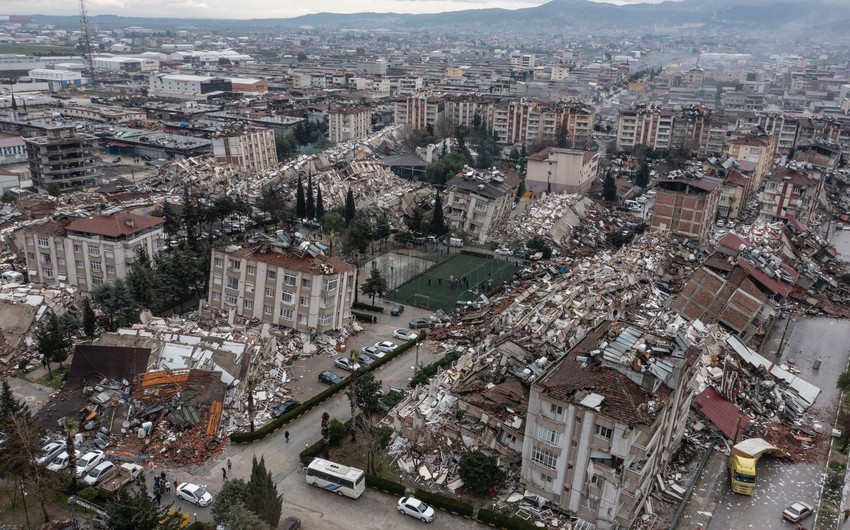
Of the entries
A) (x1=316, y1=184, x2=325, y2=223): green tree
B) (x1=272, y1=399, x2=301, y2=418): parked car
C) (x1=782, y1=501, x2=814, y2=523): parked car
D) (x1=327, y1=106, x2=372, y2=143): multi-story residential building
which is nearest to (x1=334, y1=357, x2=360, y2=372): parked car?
(x1=272, y1=399, x2=301, y2=418): parked car

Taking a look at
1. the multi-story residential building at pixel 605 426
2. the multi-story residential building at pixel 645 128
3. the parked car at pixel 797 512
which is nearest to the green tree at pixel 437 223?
the multi-story residential building at pixel 605 426

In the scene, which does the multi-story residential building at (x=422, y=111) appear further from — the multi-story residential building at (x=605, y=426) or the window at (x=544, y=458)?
the window at (x=544, y=458)

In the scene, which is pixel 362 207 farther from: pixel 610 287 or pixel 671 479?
pixel 671 479

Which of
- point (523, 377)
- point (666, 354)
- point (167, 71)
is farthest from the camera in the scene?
point (167, 71)

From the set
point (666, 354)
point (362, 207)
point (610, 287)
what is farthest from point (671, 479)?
point (362, 207)

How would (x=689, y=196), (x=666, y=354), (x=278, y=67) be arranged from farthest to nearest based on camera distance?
1. (x=278, y=67)
2. (x=689, y=196)
3. (x=666, y=354)

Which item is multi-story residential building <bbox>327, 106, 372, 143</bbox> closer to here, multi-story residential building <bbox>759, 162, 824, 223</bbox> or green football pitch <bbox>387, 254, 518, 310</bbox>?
green football pitch <bbox>387, 254, 518, 310</bbox>

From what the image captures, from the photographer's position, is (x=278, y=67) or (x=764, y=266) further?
(x=278, y=67)
